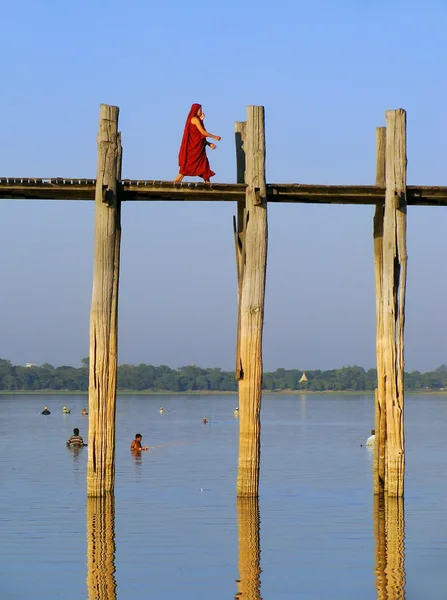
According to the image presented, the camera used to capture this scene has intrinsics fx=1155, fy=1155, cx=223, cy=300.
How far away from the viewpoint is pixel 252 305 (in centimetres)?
1756

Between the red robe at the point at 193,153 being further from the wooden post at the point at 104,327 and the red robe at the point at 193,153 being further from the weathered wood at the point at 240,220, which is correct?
the wooden post at the point at 104,327

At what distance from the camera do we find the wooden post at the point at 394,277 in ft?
58.1

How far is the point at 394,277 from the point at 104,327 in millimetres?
4525

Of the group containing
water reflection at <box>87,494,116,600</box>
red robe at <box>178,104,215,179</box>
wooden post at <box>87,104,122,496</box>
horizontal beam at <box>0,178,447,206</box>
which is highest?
red robe at <box>178,104,215,179</box>

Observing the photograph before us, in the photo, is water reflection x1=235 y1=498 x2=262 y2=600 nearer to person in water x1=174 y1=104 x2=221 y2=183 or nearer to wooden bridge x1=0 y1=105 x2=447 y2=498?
wooden bridge x1=0 y1=105 x2=447 y2=498

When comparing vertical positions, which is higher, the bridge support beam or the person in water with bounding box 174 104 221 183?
the person in water with bounding box 174 104 221 183

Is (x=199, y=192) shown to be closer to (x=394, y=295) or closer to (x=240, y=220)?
(x=240, y=220)

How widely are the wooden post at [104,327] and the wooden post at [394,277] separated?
13.7 ft

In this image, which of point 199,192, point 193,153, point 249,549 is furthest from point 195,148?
point 249,549

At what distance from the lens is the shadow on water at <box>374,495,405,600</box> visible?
40.5 ft

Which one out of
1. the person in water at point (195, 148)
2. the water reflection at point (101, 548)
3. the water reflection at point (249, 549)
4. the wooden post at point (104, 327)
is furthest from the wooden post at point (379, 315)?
the water reflection at point (101, 548)

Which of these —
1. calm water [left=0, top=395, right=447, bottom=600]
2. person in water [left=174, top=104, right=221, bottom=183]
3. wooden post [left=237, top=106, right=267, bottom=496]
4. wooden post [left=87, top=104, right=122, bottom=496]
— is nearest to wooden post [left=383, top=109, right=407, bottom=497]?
calm water [left=0, top=395, right=447, bottom=600]

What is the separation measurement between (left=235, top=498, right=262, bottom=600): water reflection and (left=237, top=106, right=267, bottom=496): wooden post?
275 millimetres

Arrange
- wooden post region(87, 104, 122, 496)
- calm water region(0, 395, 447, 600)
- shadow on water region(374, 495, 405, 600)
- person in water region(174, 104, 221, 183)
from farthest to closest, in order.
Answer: person in water region(174, 104, 221, 183) → wooden post region(87, 104, 122, 496) → calm water region(0, 395, 447, 600) → shadow on water region(374, 495, 405, 600)
